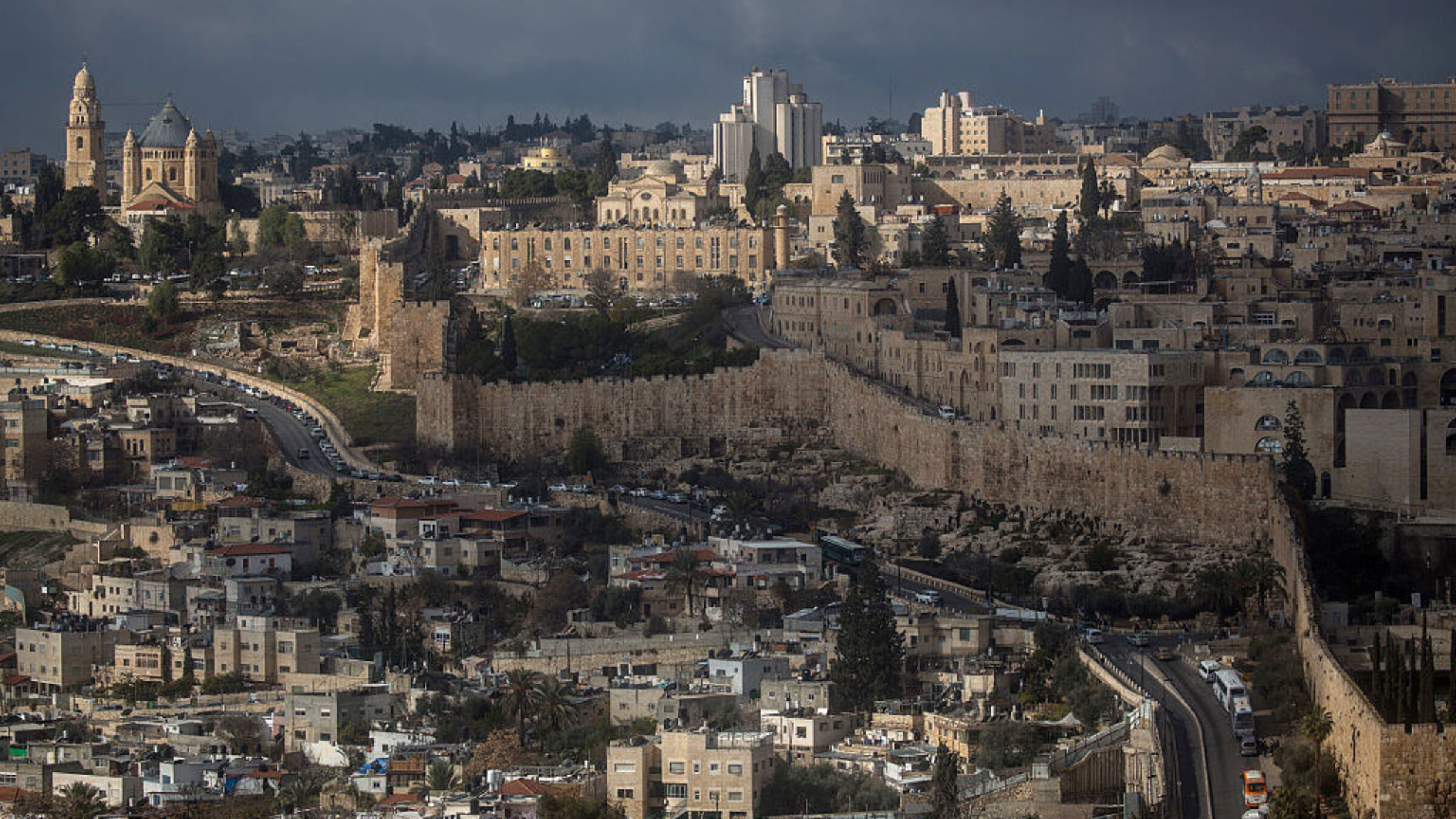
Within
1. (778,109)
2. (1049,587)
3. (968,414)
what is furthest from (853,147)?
(1049,587)

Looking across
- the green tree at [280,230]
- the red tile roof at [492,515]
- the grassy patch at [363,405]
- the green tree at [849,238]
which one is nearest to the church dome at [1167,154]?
the green tree at [849,238]

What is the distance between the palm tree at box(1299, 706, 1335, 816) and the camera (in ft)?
133

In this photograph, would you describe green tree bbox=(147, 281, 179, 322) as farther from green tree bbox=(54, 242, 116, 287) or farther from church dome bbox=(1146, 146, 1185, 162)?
church dome bbox=(1146, 146, 1185, 162)

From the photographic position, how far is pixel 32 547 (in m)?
65.8

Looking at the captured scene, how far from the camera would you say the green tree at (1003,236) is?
7688 cm

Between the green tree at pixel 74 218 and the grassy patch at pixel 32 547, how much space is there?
2657 cm

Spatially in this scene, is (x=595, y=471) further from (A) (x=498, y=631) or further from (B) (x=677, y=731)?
(B) (x=677, y=731)

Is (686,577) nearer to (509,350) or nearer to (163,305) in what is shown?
(509,350)

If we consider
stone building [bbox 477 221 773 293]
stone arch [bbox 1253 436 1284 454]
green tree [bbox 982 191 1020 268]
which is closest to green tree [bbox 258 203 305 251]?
stone building [bbox 477 221 773 293]

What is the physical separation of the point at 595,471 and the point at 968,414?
855 cm

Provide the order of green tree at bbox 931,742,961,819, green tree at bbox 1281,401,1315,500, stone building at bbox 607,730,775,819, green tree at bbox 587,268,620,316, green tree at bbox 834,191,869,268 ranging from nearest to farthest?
green tree at bbox 931,742,961,819 < stone building at bbox 607,730,775,819 < green tree at bbox 1281,401,1315,500 < green tree at bbox 587,268,620,316 < green tree at bbox 834,191,869,268

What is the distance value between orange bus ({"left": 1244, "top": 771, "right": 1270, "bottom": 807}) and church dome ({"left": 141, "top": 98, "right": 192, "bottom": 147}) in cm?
6556

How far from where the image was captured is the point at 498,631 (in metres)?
55.3

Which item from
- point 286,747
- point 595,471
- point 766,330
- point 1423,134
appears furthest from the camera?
point 1423,134
